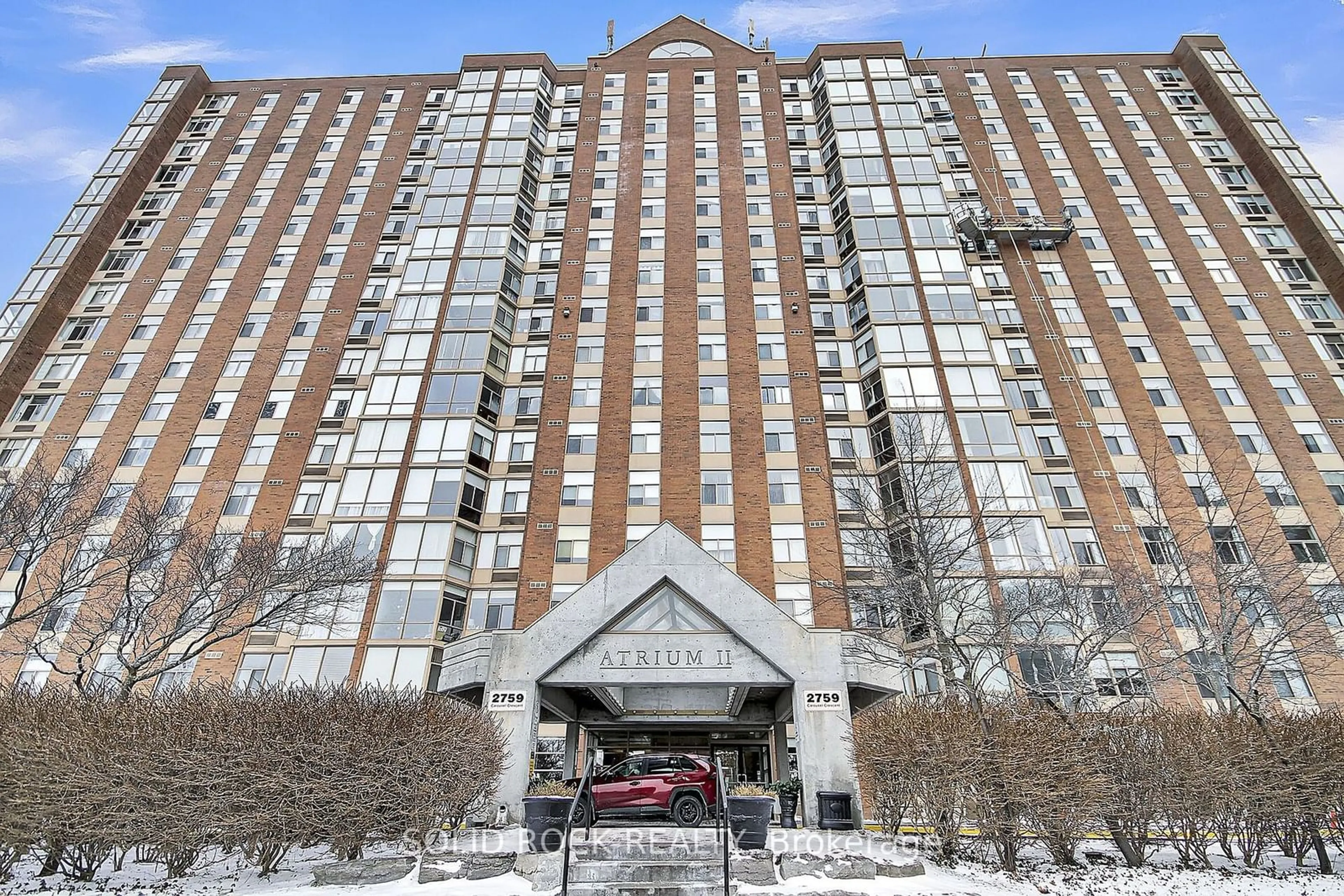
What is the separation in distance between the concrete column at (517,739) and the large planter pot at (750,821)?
4.37 meters

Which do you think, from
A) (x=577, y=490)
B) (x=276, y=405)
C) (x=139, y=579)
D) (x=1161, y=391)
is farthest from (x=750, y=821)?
(x=1161, y=391)

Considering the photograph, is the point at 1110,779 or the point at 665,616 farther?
the point at 665,616

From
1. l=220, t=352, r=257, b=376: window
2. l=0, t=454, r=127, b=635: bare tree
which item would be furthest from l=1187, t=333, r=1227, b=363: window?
l=220, t=352, r=257, b=376: window

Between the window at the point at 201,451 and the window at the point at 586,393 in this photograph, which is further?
the window at the point at 586,393

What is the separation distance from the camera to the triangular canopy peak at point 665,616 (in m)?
15.4

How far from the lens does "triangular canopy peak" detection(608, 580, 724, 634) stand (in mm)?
15352

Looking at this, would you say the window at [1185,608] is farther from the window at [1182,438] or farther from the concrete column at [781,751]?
the concrete column at [781,751]

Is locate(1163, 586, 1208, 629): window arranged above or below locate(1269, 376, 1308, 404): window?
below

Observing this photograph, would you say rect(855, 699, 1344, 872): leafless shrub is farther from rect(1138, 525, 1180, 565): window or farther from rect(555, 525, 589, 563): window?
rect(555, 525, 589, 563): window

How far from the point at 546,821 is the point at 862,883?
525cm

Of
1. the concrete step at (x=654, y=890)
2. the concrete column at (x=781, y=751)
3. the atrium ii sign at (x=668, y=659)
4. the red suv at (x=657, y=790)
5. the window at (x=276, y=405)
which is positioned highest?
the window at (x=276, y=405)

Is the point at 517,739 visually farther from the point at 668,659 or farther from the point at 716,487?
the point at 716,487

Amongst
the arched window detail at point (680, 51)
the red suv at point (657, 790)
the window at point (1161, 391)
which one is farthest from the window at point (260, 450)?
the window at point (1161, 391)

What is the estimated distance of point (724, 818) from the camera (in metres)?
10.2
